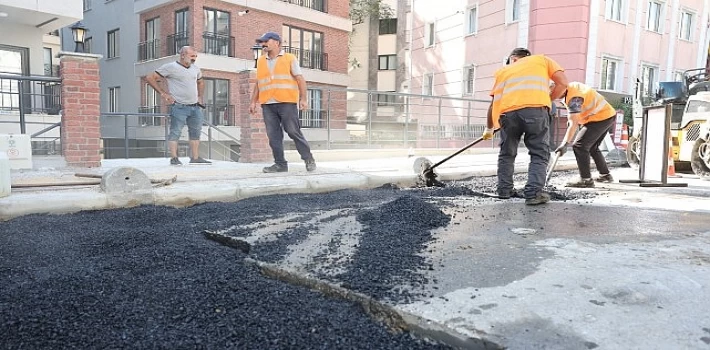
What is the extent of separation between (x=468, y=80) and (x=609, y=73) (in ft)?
16.0

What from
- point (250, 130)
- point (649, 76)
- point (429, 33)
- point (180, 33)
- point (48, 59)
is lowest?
point (250, 130)

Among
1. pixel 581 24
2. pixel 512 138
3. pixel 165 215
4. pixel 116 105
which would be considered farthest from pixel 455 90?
pixel 165 215

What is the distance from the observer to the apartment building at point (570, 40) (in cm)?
1600

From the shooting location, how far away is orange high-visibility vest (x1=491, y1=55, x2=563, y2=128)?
4910 mm

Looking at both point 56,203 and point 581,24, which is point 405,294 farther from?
point 581,24

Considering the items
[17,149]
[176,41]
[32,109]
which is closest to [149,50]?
[176,41]

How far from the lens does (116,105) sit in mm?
22391

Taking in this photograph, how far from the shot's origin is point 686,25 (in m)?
19.9

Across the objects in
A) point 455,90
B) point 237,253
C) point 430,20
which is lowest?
point 237,253

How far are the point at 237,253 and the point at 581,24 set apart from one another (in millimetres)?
15528

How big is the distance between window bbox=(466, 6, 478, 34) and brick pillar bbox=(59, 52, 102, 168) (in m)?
15.4

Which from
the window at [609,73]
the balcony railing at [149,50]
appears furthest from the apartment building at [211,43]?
the window at [609,73]

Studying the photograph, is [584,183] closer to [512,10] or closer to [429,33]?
[512,10]

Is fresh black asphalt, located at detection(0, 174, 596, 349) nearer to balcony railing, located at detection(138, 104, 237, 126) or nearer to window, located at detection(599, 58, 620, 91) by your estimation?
window, located at detection(599, 58, 620, 91)
